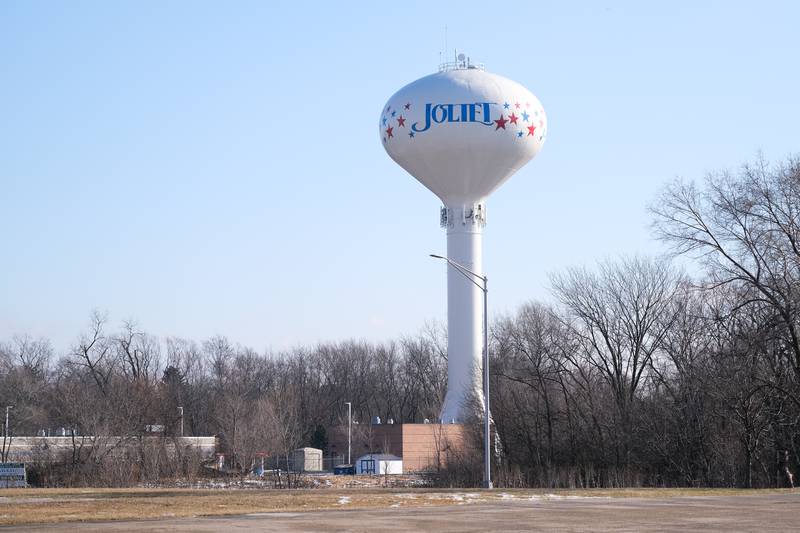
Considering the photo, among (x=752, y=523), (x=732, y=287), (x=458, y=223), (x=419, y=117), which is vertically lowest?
(x=752, y=523)

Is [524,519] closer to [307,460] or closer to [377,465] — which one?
[377,465]

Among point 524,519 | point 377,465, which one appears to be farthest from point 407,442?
point 524,519

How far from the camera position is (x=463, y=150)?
54344mm

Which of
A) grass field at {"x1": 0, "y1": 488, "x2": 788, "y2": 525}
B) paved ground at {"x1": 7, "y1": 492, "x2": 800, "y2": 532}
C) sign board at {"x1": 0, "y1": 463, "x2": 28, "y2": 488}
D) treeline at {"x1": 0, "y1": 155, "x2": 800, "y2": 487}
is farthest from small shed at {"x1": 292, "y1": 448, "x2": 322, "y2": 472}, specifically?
paved ground at {"x1": 7, "y1": 492, "x2": 800, "y2": 532}

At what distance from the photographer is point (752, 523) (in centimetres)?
1817

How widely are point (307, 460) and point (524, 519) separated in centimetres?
5345

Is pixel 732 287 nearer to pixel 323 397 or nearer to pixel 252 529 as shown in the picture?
pixel 252 529

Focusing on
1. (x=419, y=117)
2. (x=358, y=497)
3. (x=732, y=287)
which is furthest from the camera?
(x=419, y=117)

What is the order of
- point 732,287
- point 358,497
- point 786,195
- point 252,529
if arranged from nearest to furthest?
1. point 252,529
2. point 358,497
3. point 786,195
4. point 732,287

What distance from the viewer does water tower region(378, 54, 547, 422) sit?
178 feet

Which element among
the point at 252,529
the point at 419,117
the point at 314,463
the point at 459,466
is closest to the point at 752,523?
the point at 252,529

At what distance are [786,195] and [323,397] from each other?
70.5 meters

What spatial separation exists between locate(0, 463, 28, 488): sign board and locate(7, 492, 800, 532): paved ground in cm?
2446

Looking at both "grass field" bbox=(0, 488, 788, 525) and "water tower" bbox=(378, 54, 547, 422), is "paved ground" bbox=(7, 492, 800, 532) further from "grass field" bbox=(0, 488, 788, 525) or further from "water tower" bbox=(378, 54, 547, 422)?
"water tower" bbox=(378, 54, 547, 422)
